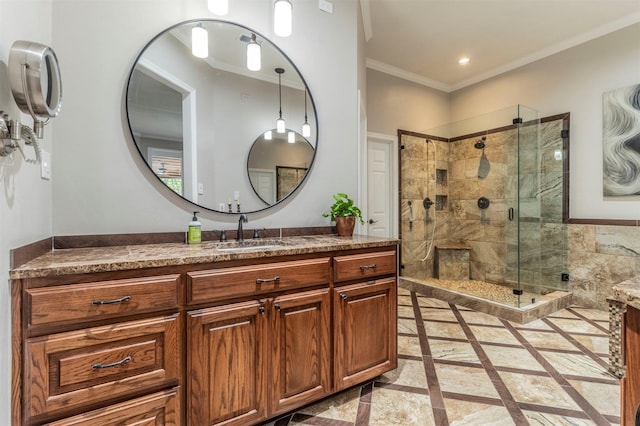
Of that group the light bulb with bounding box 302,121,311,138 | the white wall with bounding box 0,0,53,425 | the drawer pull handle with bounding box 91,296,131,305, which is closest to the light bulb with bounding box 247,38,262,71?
the light bulb with bounding box 302,121,311,138

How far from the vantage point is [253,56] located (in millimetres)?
2018

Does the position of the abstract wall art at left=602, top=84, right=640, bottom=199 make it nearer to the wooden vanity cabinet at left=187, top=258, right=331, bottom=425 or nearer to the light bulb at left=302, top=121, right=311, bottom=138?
the light bulb at left=302, top=121, right=311, bottom=138

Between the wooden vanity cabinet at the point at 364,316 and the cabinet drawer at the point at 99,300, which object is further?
the wooden vanity cabinet at the point at 364,316

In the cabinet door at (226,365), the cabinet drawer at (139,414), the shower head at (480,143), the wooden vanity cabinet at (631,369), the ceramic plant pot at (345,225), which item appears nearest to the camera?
the wooden vanity cabinet at (631,369)

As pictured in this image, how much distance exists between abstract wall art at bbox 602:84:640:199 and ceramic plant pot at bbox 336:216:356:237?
117 inches

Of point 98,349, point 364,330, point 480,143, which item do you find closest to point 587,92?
point 480,143

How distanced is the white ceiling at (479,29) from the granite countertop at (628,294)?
2992mm

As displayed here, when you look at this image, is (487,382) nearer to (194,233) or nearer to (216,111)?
(194,233)

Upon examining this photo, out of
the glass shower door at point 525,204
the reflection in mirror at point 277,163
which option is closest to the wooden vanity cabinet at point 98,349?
the reflection in mirror at point 277,163

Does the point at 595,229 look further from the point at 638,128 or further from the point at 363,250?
the point at 363,250

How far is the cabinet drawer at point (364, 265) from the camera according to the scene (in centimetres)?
166

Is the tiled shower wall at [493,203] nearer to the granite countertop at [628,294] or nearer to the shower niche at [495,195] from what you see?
the shower niche at [495,195]

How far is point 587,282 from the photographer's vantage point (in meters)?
3.27

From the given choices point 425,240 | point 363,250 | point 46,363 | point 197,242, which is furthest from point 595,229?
point 46,363
